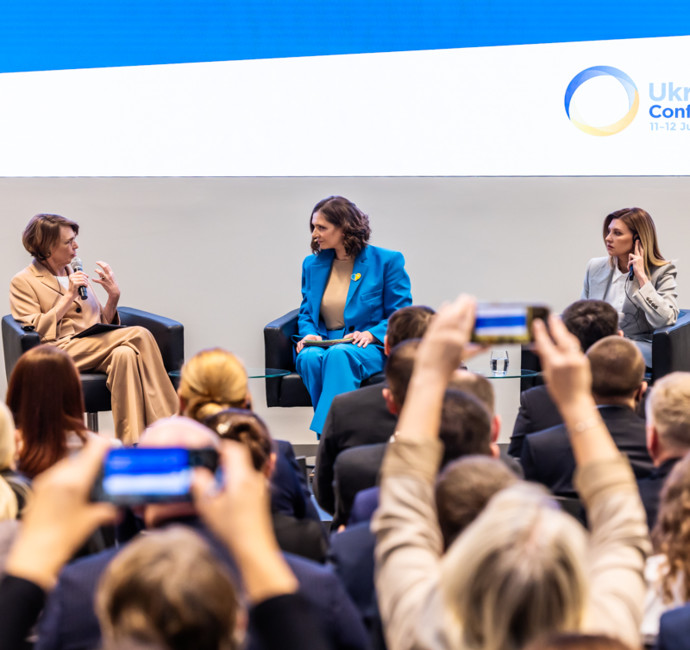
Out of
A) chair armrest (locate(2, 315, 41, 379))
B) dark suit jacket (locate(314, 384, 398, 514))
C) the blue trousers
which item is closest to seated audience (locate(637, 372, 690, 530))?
dark suit jacket (locate(314, 384, 398, 514))

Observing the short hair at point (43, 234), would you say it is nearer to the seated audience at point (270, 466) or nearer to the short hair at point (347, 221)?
the short hair at point (347, 221)

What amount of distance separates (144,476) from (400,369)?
127 cm

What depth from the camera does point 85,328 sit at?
487 cm

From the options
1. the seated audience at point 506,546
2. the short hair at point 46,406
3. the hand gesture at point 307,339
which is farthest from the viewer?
the hand gesture at point 307,339

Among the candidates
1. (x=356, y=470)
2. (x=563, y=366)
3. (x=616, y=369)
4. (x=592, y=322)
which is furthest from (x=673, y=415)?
(x=592, y=322)

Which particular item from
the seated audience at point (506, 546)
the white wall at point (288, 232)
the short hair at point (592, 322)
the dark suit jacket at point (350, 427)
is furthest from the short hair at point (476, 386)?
the white wall at point (288, 232)

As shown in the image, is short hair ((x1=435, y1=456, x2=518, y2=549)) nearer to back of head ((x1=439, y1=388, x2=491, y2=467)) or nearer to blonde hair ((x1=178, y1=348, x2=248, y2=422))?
back of head ((x1=439, y1=388, x2=491, y2=467))

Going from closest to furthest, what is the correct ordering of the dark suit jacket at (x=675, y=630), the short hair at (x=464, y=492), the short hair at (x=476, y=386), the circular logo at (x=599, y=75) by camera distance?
the dark suit jacket at (x=675, y=630), the short hair at (x=464, y=492), the short hair at (x=476, y=386), the circular logo at (x=599, y=75)

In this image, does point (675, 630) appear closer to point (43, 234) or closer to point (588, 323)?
point (588, 323)

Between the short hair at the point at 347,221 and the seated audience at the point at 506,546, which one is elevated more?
the short hair at the point at 347,221

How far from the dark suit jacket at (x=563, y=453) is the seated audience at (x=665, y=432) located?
0.40 meters

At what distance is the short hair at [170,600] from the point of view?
3.05ft

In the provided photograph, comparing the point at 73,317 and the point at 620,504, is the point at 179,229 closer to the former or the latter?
the point at 73,317

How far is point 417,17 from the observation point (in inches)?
208
